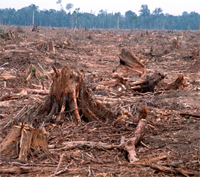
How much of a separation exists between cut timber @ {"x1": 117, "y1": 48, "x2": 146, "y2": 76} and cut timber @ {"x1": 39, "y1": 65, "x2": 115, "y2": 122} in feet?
17.0

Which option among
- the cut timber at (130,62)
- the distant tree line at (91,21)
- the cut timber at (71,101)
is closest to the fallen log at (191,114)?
Answer: the cut timber at (71,101)

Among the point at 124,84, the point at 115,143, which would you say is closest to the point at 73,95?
the point at 115,143

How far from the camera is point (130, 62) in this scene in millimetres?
9094

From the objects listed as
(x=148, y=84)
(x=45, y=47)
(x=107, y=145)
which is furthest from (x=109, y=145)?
(x=45, y=47)

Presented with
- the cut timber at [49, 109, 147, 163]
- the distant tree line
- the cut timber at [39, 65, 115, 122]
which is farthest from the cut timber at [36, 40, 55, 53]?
the distant tree line

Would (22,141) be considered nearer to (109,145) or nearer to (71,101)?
(109,145)

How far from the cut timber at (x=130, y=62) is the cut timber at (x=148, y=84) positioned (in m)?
2.27

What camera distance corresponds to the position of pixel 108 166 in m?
2.57

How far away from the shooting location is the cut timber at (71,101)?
158 inches

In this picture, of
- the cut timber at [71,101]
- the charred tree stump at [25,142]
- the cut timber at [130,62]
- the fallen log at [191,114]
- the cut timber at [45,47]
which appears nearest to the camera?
the charred tree stump at [25,142]

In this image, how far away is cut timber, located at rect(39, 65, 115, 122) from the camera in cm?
402

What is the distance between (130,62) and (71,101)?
5.48 m

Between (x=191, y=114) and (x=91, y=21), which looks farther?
(x=91, y=21)

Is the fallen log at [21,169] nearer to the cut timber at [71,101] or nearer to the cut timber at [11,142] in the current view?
the cut timber at [11,142]
